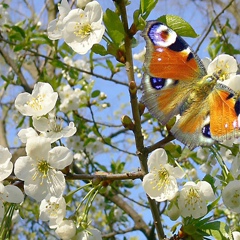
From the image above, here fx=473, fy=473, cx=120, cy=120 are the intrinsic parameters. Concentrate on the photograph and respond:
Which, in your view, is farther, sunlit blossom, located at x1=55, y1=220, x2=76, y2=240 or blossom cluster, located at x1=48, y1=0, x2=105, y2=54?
blossom cluster, located at x1=48, y1=0, x2=105, y2=54

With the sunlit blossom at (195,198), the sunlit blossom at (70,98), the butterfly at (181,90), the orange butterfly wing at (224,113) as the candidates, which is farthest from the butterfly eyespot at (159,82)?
the sunlit blossom at (70,98)

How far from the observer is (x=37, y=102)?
5.39 ft

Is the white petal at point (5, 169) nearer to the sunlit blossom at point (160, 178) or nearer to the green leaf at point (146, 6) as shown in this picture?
the sunlit blossom at point (160, 178)

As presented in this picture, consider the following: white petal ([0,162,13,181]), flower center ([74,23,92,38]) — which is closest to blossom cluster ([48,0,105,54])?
flower center ([74,23,92,38])

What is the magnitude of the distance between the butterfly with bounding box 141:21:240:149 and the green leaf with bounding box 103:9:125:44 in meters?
0.09

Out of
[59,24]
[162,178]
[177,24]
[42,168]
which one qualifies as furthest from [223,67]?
[42,168]

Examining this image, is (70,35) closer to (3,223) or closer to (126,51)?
(126,51)

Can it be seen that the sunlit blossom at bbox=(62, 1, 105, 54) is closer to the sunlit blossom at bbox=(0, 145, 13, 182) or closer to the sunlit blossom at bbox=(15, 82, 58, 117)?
the sunlit blossom at bbox=(15, 82, 58, 117)

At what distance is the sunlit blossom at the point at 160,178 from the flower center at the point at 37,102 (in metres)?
0.45

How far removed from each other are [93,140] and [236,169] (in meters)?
2.04

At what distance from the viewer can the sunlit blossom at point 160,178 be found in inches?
54.7

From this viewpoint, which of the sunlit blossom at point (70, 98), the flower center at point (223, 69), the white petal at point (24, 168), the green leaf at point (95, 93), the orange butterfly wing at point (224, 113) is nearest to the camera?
the orange butterfly wing at point (224, 113)

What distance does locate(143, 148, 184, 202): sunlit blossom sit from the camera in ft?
4.56

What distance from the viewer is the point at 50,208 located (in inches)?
59.9
